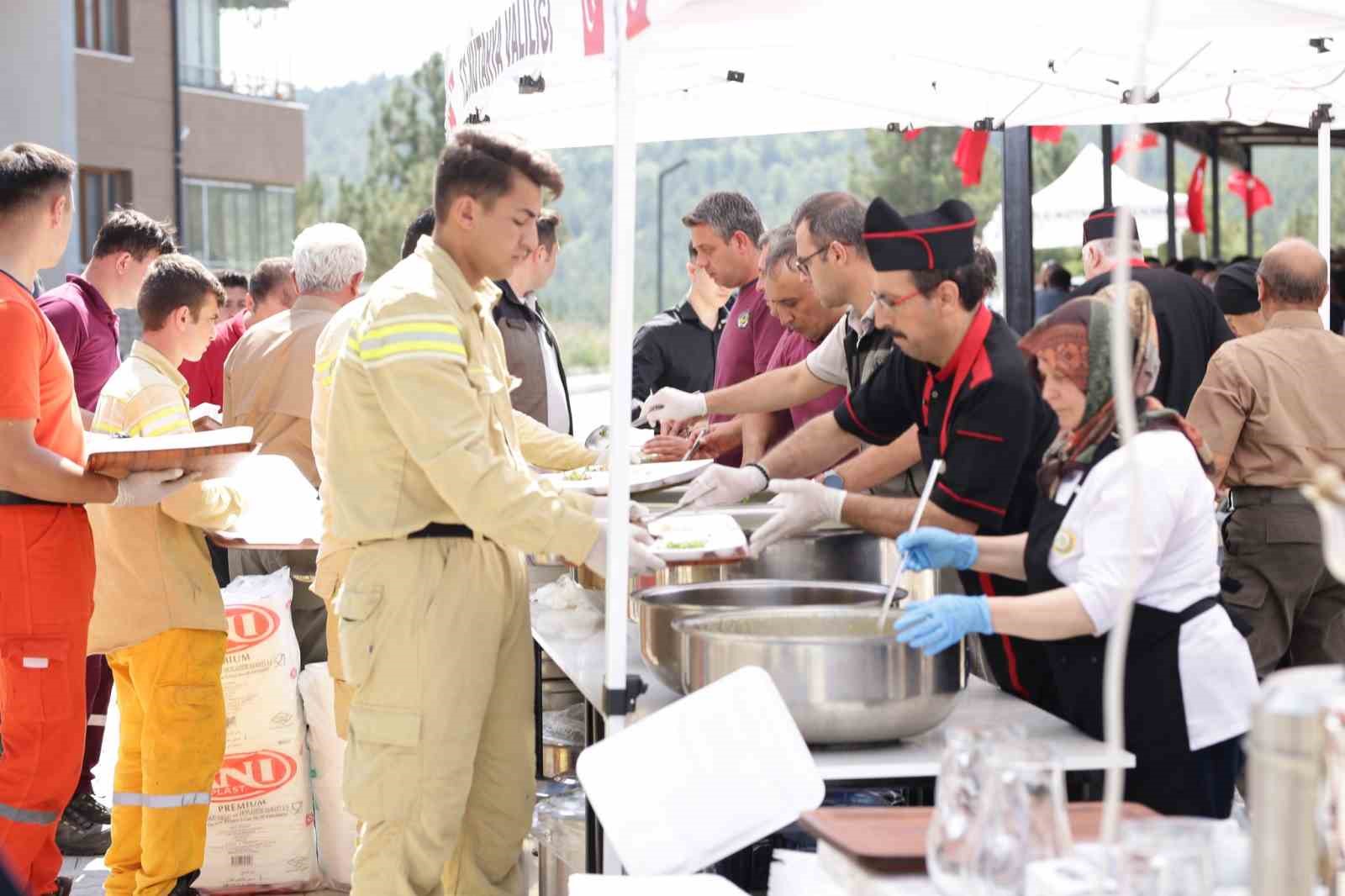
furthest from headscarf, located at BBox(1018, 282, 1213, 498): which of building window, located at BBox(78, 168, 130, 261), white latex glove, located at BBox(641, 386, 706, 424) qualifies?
building window, located at BBox(78, 168, 130, 261)

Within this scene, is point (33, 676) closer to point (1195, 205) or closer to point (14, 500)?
point (14, 500)

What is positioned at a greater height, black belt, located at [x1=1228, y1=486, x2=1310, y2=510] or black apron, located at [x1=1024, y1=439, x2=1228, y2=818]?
black belt, located at [x1=1228, y1=486, x2=1310, y2=510]

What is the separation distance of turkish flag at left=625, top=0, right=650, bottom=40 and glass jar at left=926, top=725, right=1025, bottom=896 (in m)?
1.51

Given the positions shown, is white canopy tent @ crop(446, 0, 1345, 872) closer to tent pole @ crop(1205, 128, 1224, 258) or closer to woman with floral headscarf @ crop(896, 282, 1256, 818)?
woman with floral headscarf @ crop(896, 282, 1256, 818)

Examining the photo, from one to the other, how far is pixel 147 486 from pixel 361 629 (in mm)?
1004

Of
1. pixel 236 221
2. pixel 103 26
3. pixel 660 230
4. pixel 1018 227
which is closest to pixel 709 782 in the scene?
pixel 1018 227

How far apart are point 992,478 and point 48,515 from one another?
219cm

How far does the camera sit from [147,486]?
143 inches

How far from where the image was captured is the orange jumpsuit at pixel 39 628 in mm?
3549

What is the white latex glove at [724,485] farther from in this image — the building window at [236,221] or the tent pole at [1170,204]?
the building window at [236,221]

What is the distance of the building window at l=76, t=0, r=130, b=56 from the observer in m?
20.8

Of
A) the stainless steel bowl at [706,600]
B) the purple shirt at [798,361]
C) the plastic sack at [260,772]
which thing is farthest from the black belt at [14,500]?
the purple shirt at [798,361]

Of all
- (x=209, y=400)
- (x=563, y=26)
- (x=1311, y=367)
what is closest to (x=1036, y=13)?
(x=563, y=26)

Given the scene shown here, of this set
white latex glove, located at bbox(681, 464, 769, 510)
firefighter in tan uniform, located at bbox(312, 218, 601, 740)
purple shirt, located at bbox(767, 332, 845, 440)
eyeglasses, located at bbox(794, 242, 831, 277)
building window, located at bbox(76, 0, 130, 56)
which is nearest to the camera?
firefighter in tan uniform, located at bbox(312, 218, 601, 740)
